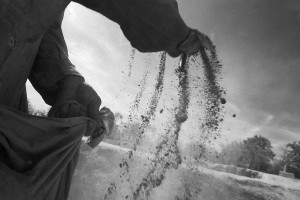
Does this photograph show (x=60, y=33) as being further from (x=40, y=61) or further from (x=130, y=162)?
(x=130, y=162)

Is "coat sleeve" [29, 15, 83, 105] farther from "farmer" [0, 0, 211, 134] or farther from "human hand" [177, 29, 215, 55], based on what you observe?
"human hand" [177, 29, 215, 55]

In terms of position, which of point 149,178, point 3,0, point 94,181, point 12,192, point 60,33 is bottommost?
point 94,181

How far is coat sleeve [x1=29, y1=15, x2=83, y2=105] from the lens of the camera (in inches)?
95.8

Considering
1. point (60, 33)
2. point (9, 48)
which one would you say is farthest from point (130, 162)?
point (9, 48)

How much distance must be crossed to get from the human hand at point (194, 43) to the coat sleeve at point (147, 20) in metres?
0.05

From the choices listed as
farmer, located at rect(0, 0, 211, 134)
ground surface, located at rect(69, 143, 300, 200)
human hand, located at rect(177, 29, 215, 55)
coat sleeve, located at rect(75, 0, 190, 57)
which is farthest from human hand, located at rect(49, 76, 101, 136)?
ground surface, located at rect(69, 143, 300, 200)

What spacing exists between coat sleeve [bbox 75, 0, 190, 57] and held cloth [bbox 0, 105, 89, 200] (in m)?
0.82

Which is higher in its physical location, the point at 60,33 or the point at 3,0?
the point at 60,33

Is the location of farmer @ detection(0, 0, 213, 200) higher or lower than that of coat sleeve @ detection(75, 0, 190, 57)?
lower

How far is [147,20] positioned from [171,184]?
1253 cm

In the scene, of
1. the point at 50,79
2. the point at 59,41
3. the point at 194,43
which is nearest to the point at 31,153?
the point at 50,79

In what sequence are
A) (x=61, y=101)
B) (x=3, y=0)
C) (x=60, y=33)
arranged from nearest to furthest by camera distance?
(x=3, y=0)
(x=61, y=101)
(x=60, y=33)

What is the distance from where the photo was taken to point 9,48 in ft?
4.82

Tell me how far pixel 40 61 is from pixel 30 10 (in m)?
1.05
